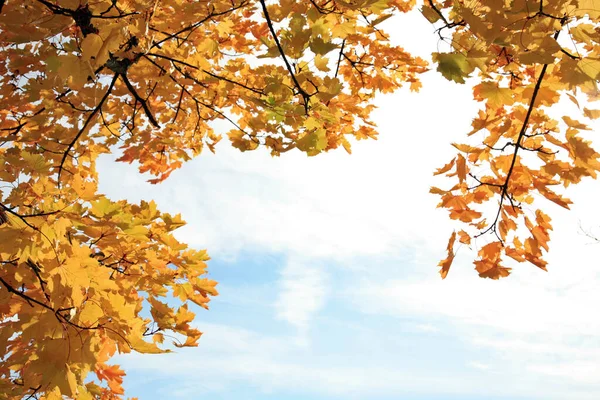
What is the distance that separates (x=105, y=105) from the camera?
13.3ft

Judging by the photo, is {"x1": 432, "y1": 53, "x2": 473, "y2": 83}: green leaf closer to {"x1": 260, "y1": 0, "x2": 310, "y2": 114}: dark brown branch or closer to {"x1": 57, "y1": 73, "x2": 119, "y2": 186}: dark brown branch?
{"x1": 260, "y1": 0, "x2": 310, "y2": 114}: dark brown branch

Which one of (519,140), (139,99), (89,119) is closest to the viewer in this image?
(519,140)

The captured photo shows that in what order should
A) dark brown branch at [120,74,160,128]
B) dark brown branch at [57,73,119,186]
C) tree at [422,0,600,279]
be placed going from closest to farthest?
tree at [422,0,600,279] < dark brown branch at [57,73,119,186] < dark brown branch at [120,74,160,128]

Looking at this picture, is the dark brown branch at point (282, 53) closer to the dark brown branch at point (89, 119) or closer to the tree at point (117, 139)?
the tree at point (117, 139)

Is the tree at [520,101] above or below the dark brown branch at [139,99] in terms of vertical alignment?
below

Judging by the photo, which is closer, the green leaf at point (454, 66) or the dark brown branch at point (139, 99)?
the green leaf at point (454, 66)

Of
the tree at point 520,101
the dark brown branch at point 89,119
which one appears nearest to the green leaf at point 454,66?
the tree at point 520,101

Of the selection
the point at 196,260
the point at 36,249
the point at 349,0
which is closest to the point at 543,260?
the point at 349,0

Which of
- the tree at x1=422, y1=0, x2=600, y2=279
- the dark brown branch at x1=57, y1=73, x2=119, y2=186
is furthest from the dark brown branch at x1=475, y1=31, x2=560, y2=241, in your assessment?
the dark brown branch at x1=57, y1=73, x2=119, y2=186

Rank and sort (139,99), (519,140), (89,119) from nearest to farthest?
1. (519,140)
2. (89,119)
3. (139,99)

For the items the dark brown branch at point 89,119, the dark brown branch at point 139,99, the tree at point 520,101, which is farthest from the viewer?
the dark brown branch at point 139,99

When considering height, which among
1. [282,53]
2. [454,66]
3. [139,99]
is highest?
[139,99]

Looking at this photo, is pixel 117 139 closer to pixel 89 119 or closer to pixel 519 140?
pixel 89 119

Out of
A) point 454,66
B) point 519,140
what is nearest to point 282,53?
point 454,66
